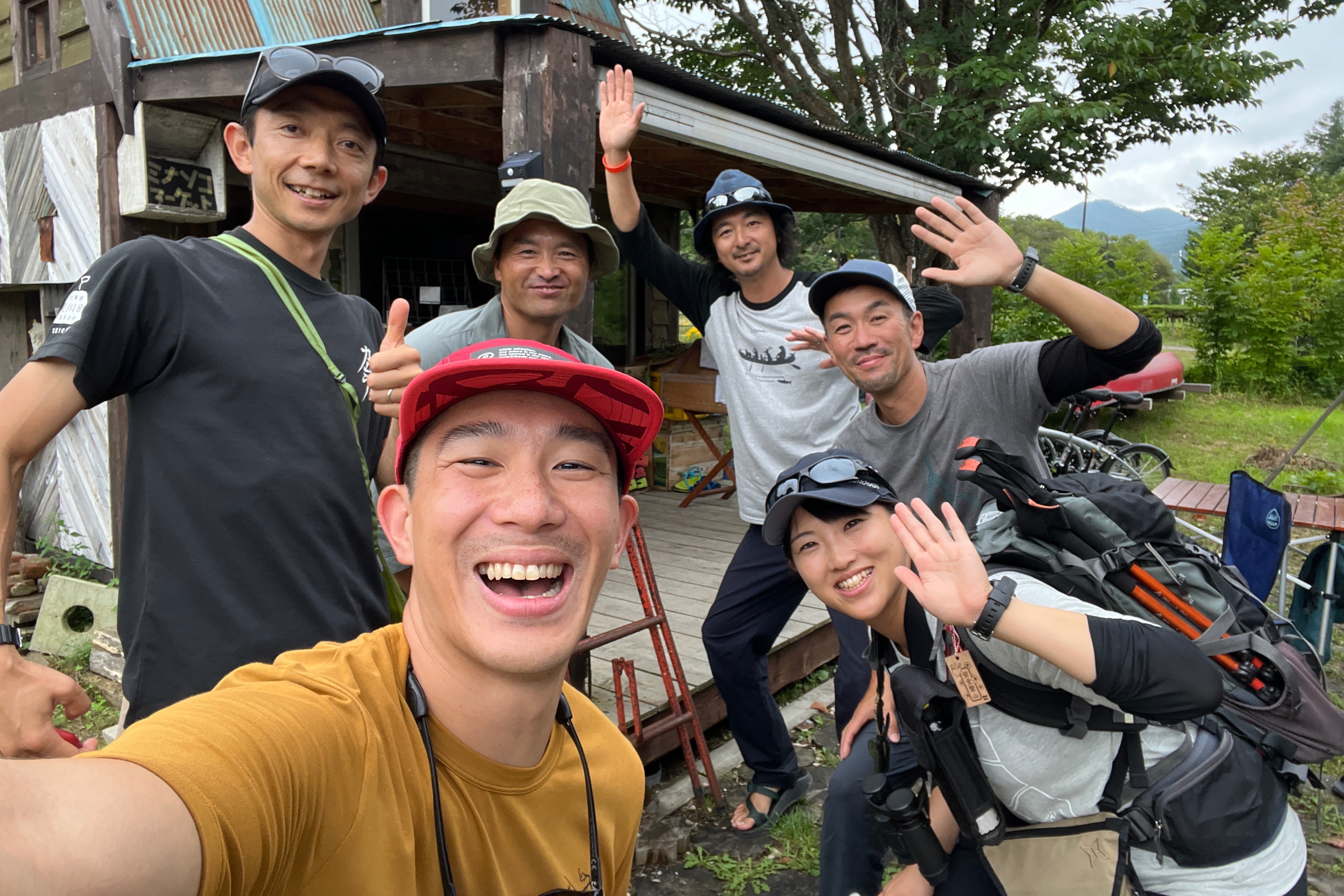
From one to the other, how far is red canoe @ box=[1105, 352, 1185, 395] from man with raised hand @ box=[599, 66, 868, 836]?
11.2 metres

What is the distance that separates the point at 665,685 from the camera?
4008 mm

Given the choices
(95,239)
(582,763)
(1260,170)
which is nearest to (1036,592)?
(582,763)

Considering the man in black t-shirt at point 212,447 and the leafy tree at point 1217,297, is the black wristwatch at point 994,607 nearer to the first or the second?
the man in black t-shirt at point 212,447

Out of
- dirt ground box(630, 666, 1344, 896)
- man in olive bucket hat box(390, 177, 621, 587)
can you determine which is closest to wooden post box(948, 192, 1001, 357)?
dirt ground box(630, 666, 1344, 896)

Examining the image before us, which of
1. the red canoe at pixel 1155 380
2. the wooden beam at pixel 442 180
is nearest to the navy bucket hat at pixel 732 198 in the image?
the wooden beam at pixel 442 180

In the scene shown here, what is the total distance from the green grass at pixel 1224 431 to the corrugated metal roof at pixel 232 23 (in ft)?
35.4

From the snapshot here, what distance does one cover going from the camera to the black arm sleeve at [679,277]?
3.84 metres

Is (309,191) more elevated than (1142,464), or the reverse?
(309,191)

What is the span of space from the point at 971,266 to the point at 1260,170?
49.2 metres

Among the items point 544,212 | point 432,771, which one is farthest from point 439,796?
point 544,212

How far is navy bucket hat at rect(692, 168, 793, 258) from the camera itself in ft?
11.6

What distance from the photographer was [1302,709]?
1.95 metres

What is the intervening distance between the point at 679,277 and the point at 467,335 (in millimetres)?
1430

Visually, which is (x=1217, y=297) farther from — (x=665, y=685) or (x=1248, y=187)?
(x=1248, y=187)
